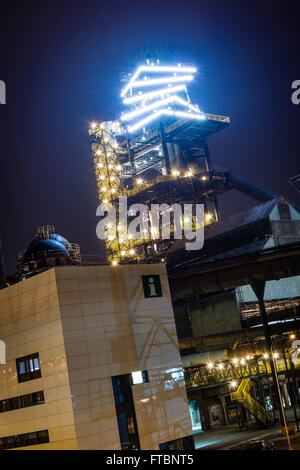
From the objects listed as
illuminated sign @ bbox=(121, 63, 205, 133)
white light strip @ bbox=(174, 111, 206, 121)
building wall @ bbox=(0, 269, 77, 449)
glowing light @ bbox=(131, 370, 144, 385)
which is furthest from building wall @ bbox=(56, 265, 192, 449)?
illuminated sign @ bbox=(121, 63, 205, 133)

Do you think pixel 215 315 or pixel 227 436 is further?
pixel 215 315

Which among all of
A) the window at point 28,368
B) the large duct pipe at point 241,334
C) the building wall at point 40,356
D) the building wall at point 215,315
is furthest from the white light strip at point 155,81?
the window at point 28,368

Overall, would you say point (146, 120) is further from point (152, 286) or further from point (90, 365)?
point (90, 365)

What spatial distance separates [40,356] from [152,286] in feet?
31.1

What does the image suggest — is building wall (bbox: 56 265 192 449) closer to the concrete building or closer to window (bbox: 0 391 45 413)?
the concrete building

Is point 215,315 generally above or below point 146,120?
below

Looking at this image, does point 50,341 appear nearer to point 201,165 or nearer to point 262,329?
point 262,329

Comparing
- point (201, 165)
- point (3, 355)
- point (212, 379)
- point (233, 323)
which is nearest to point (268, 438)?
point (212, 379)

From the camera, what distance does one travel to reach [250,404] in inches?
Answer: 1964

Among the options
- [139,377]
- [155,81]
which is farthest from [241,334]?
[155,81]

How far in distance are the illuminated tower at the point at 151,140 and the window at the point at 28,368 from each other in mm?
49165
